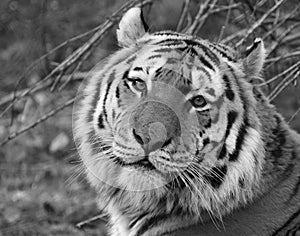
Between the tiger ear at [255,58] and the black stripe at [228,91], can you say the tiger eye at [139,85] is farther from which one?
the tiger ear at [255,58]

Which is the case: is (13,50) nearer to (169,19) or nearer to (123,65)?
(169,19)

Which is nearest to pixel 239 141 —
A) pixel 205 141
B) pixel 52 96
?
pixel 205 141

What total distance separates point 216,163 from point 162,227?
1.32 ft

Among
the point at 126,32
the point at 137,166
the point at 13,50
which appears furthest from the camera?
the point at 13,50

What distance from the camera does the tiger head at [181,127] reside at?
293 centimetres

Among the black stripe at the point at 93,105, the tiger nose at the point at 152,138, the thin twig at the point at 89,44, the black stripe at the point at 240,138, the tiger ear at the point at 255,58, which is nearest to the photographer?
the tiger nose at the point at 152,138

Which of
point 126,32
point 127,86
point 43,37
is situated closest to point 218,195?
point 127,86

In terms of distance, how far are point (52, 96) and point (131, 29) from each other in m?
4.16

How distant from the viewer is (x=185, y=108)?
303 cm

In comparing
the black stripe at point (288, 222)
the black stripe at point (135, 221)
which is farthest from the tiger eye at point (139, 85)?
the black stripe at point (288, 222)

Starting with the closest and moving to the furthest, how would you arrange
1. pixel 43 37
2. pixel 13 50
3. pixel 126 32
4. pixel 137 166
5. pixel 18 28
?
pixel 137 166 → pixel 126 32 → pixel 43 37 → pixel 18 28 → pixel 13 50

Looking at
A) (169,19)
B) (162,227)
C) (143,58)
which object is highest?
(169,19)

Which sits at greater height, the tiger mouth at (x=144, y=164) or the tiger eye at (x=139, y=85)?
the tiger eye at (x=139, y=85)

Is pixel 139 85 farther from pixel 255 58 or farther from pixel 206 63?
pixel 255 58
